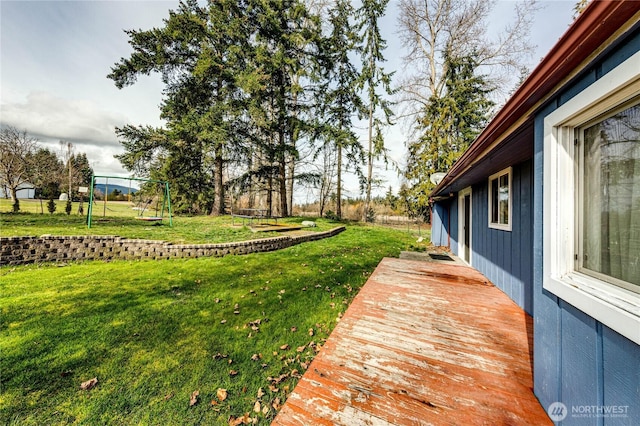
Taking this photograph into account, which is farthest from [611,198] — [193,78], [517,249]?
[193,78]

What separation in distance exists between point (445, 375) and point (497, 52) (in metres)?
18.6

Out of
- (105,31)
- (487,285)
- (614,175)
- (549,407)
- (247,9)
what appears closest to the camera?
(614,175)

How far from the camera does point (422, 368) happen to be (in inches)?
71.2

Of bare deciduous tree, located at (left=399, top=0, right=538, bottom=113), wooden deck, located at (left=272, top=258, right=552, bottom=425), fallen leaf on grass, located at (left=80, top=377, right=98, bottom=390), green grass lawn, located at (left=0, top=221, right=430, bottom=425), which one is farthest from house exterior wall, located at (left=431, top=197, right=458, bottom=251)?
bare deciduous tree, located at (left=399, top=0, right=538, bottom=113)

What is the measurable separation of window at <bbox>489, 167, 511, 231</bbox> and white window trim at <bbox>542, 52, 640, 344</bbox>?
272 cm

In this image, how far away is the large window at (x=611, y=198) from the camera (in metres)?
1.08

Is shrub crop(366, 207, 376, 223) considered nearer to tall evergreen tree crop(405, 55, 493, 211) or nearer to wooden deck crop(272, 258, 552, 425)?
tall evergreen tree crop(405, 55, 493, 211)

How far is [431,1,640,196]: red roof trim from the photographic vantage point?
35.8 inches

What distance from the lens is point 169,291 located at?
423 centimetres

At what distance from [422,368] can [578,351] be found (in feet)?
3.12

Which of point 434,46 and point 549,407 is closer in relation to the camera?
point 549,407

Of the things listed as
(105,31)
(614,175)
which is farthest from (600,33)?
(105,31)

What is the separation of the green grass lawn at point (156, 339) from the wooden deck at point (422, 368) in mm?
786

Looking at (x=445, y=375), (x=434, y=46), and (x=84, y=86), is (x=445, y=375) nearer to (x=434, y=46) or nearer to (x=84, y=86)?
(x=84, y=86)
